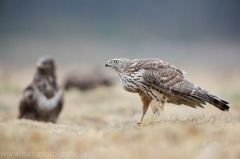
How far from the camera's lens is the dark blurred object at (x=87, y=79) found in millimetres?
15852

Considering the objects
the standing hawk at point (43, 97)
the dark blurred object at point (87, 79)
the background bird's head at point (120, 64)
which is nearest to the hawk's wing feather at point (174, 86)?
the background bird's head at point (120, 64)

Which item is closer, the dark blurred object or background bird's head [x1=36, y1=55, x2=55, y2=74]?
background bird's head [x1=36, y1=55, x2=55, y2=74]

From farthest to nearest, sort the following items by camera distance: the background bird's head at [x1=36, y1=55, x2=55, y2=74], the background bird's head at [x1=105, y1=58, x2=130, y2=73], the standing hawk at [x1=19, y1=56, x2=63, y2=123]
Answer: the background bird's head at [x1=36, y1=55, x2=55, y2=74], the standing hawk at [x1=19, y1=56, x2=63, y2=123], the background bird's head at [x1=105, y1=58, x2=130, y2=73]

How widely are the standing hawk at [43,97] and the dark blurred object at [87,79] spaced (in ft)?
20.9

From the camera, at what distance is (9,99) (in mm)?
14258

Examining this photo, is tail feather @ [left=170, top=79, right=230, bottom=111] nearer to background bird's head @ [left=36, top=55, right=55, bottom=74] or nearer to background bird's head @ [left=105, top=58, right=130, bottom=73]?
background bird's head @ [left=105, top=58, right=130, bottom=73]

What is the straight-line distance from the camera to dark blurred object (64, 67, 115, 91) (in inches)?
624

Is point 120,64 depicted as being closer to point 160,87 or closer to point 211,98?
point 160,87

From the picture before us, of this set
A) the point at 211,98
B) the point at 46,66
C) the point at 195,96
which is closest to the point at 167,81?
the point at 195,96

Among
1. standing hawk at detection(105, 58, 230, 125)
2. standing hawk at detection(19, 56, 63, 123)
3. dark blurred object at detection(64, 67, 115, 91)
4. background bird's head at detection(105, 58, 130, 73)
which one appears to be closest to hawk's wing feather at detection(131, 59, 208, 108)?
standing hawk at detection(105, 58, 230, 125)

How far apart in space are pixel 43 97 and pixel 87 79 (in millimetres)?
6753

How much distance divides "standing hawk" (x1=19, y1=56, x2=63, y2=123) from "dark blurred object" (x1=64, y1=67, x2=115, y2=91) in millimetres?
6356

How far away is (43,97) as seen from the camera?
9180mm

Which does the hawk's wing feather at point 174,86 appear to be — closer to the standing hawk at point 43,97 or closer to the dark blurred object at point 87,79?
the standing hawk at point 43,97
